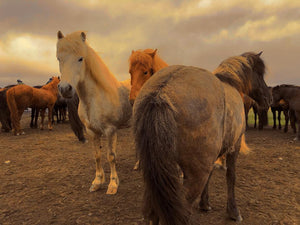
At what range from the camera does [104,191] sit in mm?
3602

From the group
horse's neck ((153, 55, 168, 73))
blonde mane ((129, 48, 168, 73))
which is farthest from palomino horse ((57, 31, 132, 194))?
horse's neck ((153, 55, 168, 73))

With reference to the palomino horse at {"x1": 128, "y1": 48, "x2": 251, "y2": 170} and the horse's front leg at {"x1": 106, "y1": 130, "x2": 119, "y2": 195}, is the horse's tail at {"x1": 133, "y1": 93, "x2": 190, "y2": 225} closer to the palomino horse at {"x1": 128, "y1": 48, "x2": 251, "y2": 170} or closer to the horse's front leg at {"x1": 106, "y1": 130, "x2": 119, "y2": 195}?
the palomino horse at {"x1": 128, "y1": 48, "x2": 251, "y2": 170}

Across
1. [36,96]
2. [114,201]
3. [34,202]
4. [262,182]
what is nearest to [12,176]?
[34,202]

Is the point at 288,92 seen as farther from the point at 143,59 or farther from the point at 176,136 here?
the point at 176,136

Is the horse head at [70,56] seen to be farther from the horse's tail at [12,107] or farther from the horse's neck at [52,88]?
the horse's neck at [52,88]

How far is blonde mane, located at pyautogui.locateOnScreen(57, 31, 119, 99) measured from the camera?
2906 mm

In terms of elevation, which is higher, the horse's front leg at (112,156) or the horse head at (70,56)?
the horse head at (70,56)

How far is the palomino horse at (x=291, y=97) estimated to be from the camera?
27.5 feet

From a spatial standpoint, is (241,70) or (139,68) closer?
(241,70)

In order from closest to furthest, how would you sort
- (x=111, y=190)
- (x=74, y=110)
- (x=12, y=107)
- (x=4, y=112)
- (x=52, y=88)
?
1. (x=111, y=190)
2. (x=74, y=110)
3. (x=12, y=107)
4. (x=4, y=112)
5. (x=52, y=88)

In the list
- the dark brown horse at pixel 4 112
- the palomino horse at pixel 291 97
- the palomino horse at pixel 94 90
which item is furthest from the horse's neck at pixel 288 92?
the dark brown horse at pixel 4 112

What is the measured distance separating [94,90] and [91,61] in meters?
0.53

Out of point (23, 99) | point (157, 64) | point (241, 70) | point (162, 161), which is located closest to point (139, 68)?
point (157, 64)

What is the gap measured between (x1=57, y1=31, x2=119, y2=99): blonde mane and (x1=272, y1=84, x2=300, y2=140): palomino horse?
340 inches
